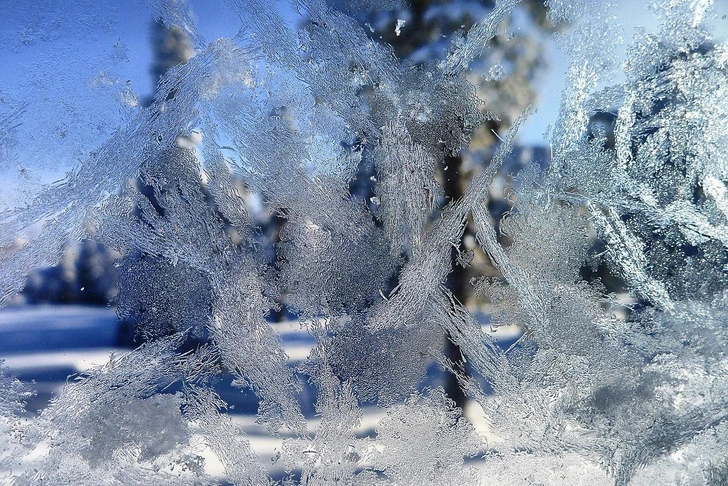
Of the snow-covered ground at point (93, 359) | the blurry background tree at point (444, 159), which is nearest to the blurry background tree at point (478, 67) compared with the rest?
the blurry background tree at point (444, 159)

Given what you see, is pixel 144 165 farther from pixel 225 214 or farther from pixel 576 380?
pixel 576 380

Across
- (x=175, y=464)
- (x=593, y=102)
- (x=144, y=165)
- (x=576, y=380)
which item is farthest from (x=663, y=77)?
(x=175, y=464)

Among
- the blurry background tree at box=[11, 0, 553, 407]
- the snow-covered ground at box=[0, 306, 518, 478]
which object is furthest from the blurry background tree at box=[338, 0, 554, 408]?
the snow-covered ground at box=[0, 306, 518, 478]

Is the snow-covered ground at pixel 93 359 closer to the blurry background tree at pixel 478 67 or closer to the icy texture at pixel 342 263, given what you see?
the icy texture at pixel 342 263

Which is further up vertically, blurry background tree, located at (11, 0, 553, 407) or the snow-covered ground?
blurry background tree, located at (11, 0, 553, 407)

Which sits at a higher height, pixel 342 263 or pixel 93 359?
pixel 342 263

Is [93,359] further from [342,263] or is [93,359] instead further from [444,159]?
[444,159]

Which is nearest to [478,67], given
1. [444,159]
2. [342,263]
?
[444,159]

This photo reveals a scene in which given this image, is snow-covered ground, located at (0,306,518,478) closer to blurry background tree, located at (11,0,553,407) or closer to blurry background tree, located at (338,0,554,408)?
blurry background tree, located at (11,0,553,407)
